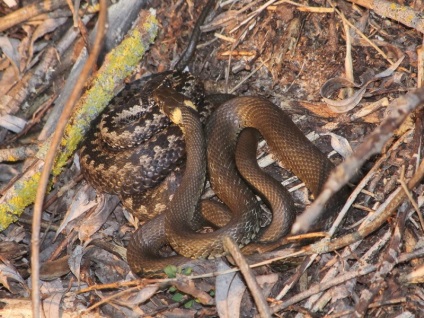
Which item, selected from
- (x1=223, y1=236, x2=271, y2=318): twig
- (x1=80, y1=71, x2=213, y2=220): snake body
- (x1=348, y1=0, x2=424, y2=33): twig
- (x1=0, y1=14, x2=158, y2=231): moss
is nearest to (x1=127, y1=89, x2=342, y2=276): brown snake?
(x1=80, y1=71, x2=213, y2=220): snake body

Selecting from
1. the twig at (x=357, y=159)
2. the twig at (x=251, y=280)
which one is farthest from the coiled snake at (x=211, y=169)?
the twig at (x=357, y=159)

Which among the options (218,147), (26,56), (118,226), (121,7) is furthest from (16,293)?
(121,7)

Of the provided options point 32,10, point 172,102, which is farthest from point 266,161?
point 32,10

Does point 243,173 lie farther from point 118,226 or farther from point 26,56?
point 26,56

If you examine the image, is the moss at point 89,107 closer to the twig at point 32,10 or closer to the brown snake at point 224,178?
the brown snake at point 224,178

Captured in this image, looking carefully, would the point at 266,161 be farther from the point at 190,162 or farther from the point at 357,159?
the point at 357,159

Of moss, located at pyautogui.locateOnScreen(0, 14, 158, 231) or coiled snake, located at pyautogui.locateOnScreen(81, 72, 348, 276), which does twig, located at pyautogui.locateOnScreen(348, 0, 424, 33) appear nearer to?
coiled snake, located at pyautogui.locateOnScreen(81, 72, 348, 276)
